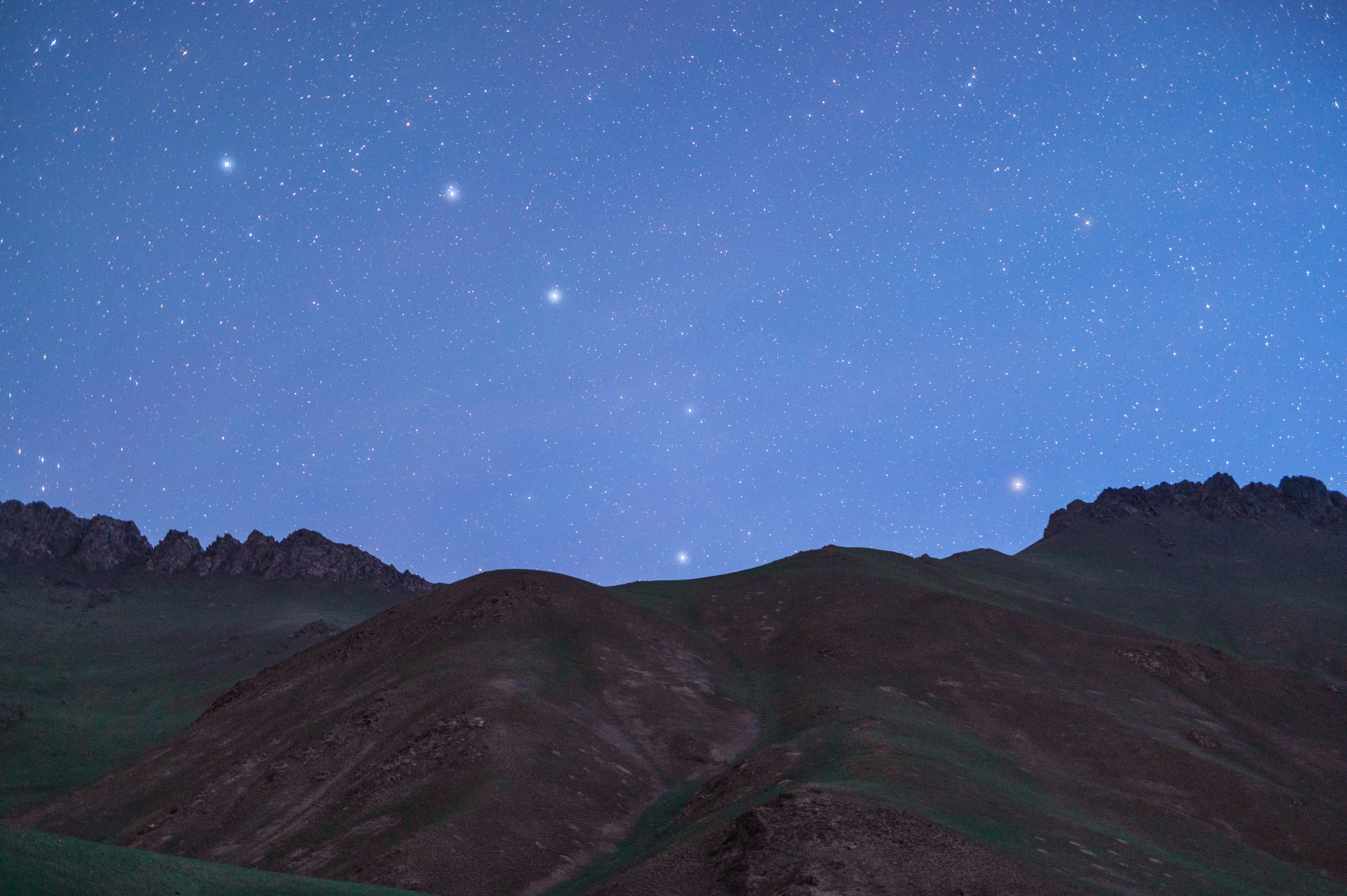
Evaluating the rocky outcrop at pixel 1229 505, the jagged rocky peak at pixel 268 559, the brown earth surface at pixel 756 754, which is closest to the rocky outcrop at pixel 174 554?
the jagged rocky peak at pixel 268 559

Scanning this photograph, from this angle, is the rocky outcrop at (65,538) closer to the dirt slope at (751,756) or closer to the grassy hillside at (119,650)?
the grassy hillside at (119,650)

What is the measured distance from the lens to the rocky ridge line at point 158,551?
180 metres

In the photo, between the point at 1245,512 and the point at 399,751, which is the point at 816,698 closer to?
the point at 399,751

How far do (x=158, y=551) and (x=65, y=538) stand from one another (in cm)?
1791

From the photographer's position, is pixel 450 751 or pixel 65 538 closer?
pixel 450 751

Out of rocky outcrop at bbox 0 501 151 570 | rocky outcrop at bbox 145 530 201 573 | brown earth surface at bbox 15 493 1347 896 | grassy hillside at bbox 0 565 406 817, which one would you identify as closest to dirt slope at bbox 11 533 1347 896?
brown earth surface at bbox 15 493 1347 896

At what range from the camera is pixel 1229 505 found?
189875mm

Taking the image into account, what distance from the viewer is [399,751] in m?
44.9

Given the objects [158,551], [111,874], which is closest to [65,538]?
[158,551]

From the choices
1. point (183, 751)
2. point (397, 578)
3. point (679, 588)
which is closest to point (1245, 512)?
point (679, 588)

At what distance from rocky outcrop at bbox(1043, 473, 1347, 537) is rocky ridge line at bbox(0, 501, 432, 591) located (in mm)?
149560

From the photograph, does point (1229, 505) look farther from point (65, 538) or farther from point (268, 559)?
point (65, 538)

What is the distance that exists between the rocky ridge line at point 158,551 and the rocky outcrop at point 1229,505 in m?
150

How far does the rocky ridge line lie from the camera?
180 meters
